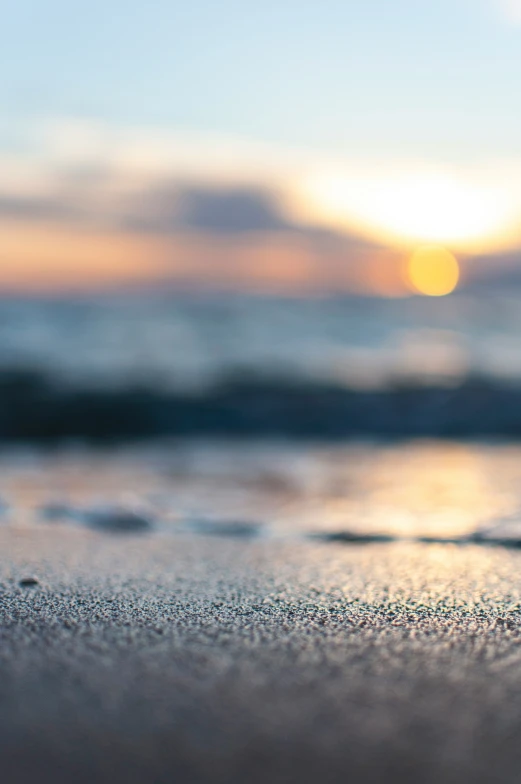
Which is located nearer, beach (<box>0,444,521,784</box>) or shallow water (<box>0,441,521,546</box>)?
beach (<box>0,444,521,784</box>)

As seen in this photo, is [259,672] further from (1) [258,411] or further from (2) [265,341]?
(2) [265,341]

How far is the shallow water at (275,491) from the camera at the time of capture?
277 cm

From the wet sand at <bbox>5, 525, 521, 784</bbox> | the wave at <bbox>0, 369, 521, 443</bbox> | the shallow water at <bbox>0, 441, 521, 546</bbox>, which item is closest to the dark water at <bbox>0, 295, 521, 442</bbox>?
the wave at <bbox>0, 369, 521, 443</bbox>

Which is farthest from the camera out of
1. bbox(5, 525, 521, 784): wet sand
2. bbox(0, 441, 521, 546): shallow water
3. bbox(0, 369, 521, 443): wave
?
bbox(0, 369, 521, 443): wave

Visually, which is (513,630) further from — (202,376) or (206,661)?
(202,376)

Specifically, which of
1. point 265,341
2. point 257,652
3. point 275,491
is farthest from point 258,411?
point 265,341

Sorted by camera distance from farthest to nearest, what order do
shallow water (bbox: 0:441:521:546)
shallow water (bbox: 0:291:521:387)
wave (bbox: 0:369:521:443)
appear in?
shallow water (bbox: 0:291:521:387) → wave (bbox: 0:369:521:443) → shallow water (bbox: 0:441:521:546)

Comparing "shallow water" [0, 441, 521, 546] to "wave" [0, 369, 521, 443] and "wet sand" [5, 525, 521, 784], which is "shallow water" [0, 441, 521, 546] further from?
"wave" [0, 369, 521, 443]

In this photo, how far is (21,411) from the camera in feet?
24.6

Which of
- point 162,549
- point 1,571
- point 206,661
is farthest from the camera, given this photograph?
point 162,549

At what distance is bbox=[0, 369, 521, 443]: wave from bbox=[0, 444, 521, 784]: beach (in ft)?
13.4

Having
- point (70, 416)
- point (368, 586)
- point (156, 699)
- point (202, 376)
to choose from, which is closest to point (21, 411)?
point (70, 416)

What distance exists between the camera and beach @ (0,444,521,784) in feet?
3.32

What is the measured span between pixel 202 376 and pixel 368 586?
26.6 ft
